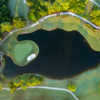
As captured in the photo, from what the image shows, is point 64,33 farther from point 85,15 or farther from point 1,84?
point 1,84

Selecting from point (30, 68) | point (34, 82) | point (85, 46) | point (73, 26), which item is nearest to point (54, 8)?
point (73, 26)

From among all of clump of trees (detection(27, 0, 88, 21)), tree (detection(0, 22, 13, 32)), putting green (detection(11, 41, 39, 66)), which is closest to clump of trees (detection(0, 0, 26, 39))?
tree (detection(0, 22, 13, 32))

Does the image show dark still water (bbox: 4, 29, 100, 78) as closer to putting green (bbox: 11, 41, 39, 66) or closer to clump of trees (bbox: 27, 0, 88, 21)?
putting green (bbox: 11, 41, 39, 66)

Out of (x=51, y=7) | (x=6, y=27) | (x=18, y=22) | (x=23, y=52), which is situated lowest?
(x=23, y=52)

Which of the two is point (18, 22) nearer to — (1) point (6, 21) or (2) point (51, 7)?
(1) point (6, 21)

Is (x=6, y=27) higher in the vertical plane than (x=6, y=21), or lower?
lower

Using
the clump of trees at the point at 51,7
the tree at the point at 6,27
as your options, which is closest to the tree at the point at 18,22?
the tree at the point at 6,27

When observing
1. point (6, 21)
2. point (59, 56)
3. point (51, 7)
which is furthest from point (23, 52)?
point (51, 7)
